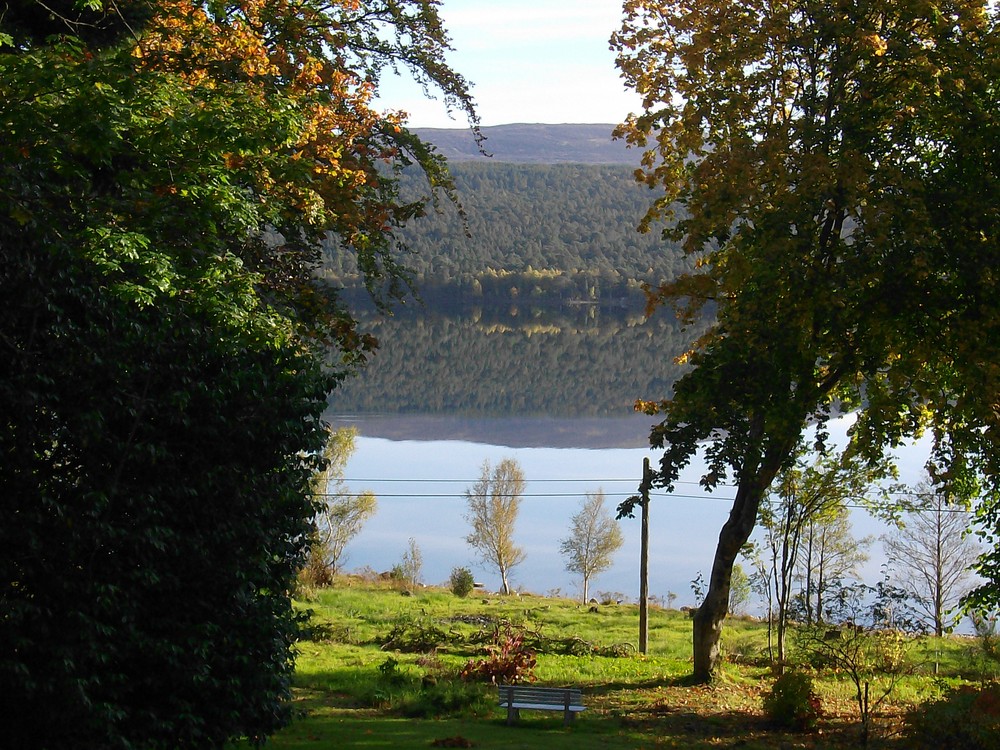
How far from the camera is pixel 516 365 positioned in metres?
110

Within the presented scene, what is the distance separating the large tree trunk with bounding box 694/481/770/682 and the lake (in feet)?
57.0

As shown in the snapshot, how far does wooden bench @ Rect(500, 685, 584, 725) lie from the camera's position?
13.9 meters

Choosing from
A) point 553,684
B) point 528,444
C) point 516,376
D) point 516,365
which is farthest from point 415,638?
point 516,365

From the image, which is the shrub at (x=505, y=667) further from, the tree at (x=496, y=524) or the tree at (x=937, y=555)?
the tree at (x=496, y=524)

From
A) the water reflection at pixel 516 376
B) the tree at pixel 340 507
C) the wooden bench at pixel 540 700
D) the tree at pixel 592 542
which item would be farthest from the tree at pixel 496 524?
the wooden bench at pixel 540 700

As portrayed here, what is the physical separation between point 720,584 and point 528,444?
190 ft

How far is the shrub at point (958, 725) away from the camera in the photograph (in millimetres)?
11508

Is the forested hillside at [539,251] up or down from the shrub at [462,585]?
up

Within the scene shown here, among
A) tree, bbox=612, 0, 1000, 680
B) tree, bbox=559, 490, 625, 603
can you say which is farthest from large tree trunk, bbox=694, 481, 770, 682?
tree, bbox=559, 490, 625, 603

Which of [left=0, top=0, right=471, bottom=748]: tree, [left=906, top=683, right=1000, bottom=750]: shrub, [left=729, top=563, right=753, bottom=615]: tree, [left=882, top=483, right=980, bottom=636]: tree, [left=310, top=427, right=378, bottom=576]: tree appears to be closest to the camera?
[left=0, top=0, right=471, bottom=748]: tree

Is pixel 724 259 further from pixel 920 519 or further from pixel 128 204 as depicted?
pixel 920 519

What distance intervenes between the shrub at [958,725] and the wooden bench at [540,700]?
3.99 meters

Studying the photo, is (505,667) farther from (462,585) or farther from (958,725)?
(462,585)

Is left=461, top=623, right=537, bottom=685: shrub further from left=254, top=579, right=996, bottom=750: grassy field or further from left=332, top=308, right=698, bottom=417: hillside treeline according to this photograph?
left=332, top=308, right=698, bottom=417: hillside treeline
